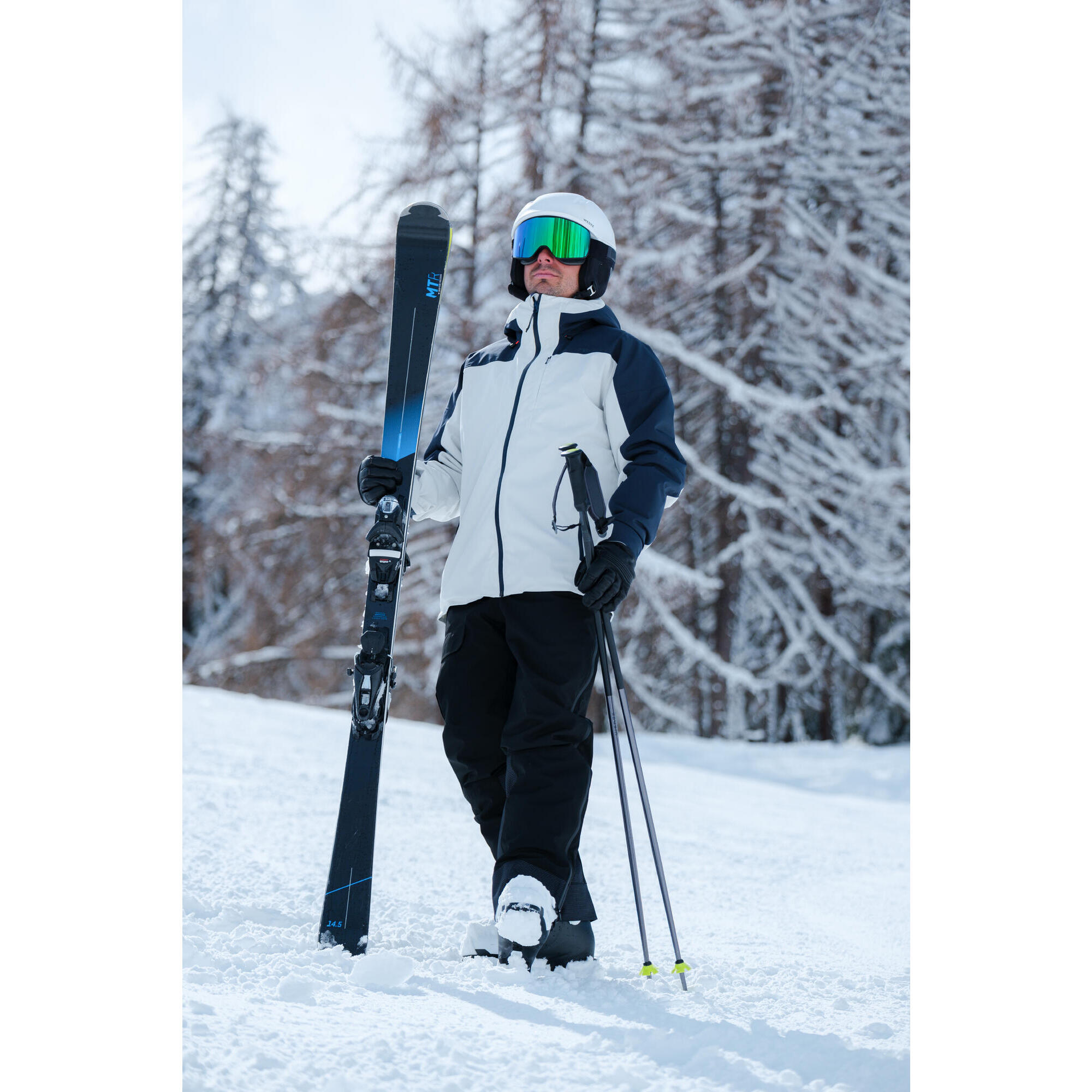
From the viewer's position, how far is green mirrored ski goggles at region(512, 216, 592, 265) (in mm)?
2320

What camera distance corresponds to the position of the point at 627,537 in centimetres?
206

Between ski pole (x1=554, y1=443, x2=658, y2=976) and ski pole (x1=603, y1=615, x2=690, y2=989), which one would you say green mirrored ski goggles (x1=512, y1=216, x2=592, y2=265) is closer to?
ski pole (x1=554, y1=443, x2=658, y2=976)

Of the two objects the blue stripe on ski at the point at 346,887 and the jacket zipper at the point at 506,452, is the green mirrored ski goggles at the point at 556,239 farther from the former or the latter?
the blue stripe on ski at the point at 346,887

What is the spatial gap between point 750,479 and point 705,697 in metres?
2.38

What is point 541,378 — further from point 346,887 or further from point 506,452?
point 346,887

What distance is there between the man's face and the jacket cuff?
612mm

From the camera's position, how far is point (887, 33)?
10516 mm

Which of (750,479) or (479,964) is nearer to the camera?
(479,964)

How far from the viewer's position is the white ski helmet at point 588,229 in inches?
91.6

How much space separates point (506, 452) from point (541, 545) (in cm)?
23

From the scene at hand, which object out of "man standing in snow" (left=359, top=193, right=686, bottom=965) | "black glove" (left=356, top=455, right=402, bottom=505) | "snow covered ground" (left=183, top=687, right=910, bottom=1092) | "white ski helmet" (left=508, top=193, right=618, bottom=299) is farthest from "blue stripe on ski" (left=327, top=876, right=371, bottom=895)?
"white ski helmet" (left=508, top=193, right=618, bottom=299)

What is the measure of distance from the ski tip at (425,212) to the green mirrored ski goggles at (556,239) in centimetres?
24
